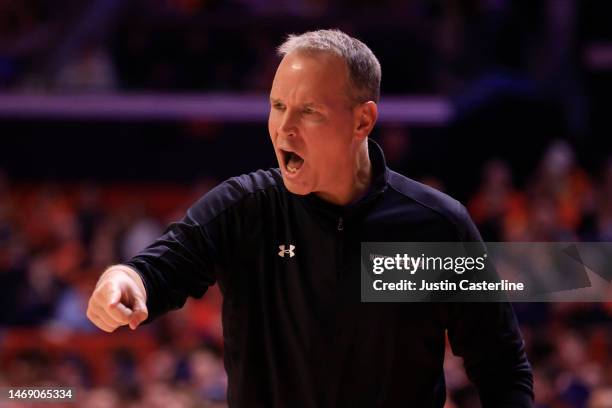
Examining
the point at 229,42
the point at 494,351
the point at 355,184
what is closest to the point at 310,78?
the point at 355,184

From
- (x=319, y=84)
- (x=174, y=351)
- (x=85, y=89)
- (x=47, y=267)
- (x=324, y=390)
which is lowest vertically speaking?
(x=324, y=390)

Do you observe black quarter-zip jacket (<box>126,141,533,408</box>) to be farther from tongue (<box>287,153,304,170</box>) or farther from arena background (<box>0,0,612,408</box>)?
arena background (<box>0,0,612,408</box>)

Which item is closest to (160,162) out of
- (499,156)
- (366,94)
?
(499,156)

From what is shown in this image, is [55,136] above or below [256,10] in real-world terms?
below

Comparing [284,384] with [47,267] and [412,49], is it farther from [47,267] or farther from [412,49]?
[412,49]

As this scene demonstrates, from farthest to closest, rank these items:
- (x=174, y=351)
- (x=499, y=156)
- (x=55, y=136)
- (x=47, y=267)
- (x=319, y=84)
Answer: (x=55, y=136) → (x=499, y=156) → (x=47, y=267) → (x=174, y=351) → (x=319, y=84)

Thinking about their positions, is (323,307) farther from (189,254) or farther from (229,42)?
(229,42)

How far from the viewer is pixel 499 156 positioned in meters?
9.69

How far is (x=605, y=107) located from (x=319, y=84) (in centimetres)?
895

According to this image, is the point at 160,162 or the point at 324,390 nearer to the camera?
the point at 324,390

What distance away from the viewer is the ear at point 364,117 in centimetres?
238

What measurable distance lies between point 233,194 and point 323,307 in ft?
1.20

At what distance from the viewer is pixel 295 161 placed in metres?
2.33

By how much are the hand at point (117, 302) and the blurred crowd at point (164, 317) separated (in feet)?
10.4
